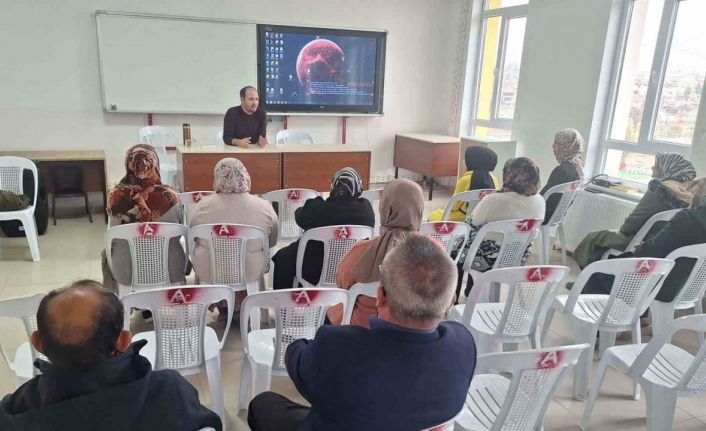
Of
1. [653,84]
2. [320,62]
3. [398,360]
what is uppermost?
[320,62]

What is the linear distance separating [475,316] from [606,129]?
11.1ft

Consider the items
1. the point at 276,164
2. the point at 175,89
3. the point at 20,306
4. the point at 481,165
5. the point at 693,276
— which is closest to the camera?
the point at 20,306

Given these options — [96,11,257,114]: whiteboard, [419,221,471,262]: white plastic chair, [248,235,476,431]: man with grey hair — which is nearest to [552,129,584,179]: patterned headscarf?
[419,221,471,262]: white plastic chair

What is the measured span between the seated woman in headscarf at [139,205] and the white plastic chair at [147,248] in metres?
0.05

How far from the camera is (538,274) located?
6.93ft

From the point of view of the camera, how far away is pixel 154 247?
262 cm

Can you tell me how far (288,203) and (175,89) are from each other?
3.17 m

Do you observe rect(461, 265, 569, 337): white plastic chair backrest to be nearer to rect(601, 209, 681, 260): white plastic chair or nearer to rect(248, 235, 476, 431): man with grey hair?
rect(248, 235, 476, 431): man with grey hair

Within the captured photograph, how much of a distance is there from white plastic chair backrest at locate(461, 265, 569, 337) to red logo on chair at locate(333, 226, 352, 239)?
689 millimetres

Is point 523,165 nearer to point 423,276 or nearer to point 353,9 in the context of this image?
point 423,276

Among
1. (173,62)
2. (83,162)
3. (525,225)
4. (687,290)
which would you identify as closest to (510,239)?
(525,225)

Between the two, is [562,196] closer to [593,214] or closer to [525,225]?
[593,214]

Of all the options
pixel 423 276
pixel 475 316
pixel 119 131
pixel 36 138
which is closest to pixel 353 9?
pixel 119 131

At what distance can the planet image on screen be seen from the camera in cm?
633
